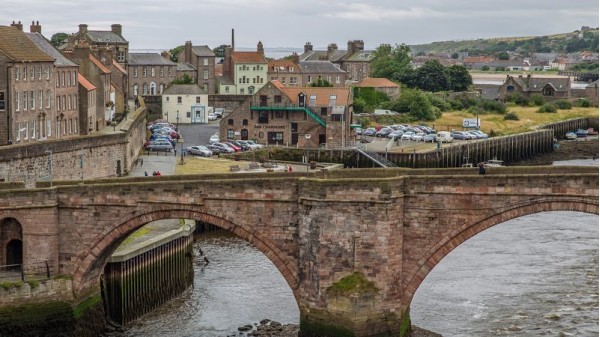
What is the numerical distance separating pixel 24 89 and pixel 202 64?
238 feet

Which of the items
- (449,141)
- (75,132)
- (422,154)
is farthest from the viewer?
(449,141)

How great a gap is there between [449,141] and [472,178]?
63.0 m

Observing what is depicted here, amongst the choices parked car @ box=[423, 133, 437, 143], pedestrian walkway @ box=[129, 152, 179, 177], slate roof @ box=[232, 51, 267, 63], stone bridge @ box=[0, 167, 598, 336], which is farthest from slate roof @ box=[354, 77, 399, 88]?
stone bridge @ box=[0, 167, 598, 336]

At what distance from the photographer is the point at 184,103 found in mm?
113000

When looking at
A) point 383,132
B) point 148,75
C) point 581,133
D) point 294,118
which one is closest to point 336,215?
point 294,118

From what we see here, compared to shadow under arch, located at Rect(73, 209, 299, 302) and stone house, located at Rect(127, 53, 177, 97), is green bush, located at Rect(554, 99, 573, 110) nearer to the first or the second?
stone house, located at Rect(127, 53, 177, 97)

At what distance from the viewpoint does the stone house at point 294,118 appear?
304 feet

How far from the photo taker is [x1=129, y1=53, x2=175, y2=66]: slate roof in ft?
419

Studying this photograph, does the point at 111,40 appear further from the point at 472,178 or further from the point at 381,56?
the point at 472,178

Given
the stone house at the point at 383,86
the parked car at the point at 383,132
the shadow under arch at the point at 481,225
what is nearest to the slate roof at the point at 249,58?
the stone house at the point at 383,86

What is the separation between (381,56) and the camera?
6486 inches

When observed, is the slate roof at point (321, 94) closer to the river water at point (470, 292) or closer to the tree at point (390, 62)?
the river water at point (470, 292)

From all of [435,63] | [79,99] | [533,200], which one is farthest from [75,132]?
[435,63]

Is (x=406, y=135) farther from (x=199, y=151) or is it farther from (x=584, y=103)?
(x=584, y=103)
